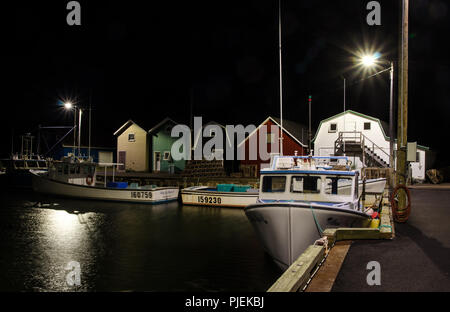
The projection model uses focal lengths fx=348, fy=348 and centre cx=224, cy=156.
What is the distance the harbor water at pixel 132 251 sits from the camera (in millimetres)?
11055

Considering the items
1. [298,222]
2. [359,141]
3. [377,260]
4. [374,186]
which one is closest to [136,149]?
[359,141]

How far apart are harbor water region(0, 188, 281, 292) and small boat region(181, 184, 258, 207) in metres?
1.03

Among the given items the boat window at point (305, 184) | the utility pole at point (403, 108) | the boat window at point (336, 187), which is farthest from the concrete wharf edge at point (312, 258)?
the boat window at point (305, 184)

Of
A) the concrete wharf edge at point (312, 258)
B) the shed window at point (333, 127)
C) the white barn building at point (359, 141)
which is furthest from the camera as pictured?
the shed window at point (333, 127)

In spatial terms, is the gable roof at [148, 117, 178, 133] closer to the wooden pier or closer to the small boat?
the wooden pier

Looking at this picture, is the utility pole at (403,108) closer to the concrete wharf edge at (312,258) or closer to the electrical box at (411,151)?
the electrical box at (411,151)

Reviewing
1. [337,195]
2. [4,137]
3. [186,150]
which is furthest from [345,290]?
[4,137]

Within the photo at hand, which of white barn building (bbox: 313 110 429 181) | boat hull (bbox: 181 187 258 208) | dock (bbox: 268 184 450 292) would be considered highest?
white barn building (bbox: 313 110 429 181)

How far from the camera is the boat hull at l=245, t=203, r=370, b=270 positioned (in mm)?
9711

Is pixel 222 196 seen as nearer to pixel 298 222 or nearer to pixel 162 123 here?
pixel 298 222

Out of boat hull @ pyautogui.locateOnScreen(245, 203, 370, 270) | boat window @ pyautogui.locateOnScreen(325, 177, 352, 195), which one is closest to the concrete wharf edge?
boat hull @ pyautogui.locateOnScreen(245, 203, 370, 270)

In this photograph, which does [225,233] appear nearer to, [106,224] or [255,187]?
[106,224]

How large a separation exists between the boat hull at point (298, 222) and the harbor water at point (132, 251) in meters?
1.66

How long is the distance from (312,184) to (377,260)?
531 cm
